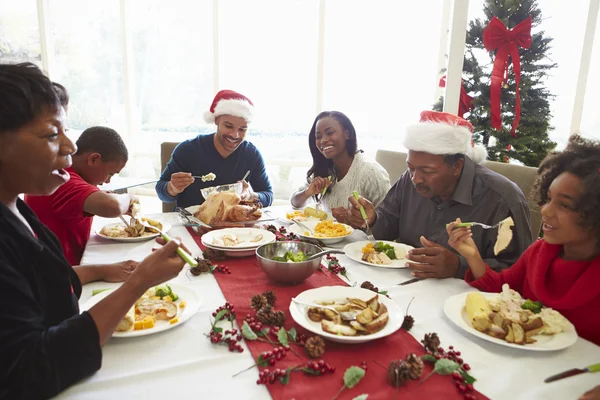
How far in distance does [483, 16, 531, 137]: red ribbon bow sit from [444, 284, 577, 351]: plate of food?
2.97 m

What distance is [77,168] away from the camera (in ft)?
7.09

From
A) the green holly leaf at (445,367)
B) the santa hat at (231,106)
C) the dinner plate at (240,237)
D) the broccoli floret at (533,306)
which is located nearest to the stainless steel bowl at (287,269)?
the dinner plate at (240,237)

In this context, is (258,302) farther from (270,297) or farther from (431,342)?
(431,342)

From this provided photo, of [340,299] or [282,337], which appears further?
[340,299]

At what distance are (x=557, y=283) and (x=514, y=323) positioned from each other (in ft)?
1.31

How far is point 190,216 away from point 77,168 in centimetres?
67

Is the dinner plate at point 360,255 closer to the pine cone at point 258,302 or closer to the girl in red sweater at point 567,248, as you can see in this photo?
the girl in red sweater at point 567,248

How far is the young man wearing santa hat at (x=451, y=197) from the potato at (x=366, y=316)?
0.55 m

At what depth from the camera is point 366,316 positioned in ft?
3.83

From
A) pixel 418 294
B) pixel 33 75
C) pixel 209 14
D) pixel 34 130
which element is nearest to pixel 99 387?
pixel 34 130

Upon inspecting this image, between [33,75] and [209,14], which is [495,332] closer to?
[33,75]

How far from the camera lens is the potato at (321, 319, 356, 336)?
111 cm

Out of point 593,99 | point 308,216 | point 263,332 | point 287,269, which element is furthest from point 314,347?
point 593,99

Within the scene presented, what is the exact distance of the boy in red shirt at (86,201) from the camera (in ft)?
5.19
